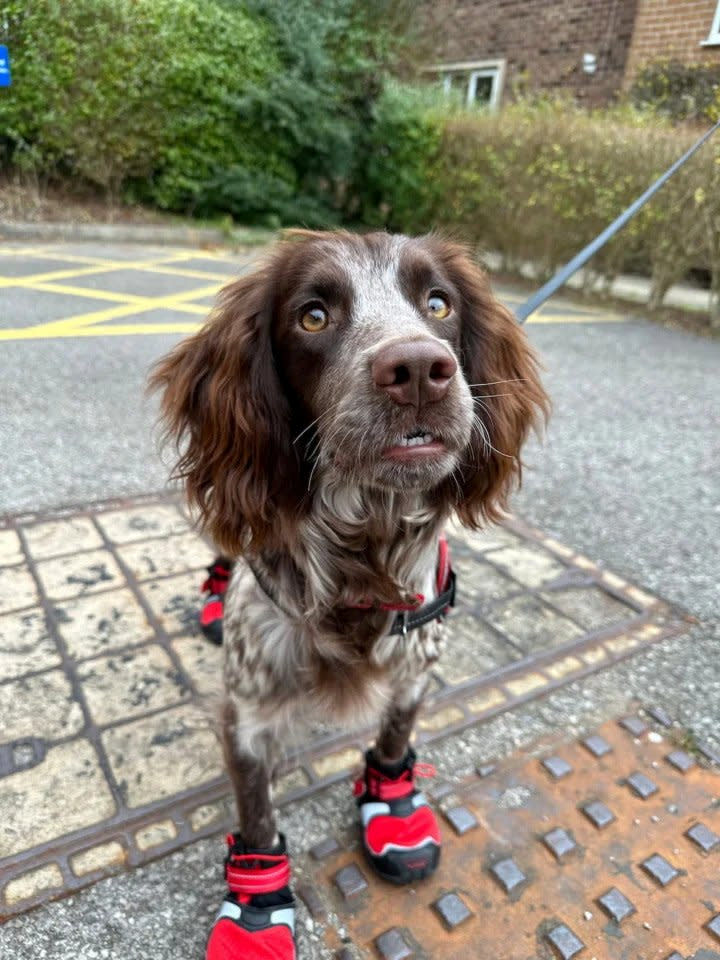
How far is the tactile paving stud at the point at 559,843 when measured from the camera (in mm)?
1827

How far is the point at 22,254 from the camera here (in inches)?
313

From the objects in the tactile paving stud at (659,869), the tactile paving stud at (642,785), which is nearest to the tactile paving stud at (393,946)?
the tactile paving stud at (659,869)

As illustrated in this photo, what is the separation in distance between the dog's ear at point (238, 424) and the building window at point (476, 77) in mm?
13101

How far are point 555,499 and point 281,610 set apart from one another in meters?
2.34

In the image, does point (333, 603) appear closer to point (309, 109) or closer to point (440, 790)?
point (440, 790)

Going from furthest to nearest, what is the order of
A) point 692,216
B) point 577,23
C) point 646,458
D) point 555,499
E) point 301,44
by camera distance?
point 577,23 → point 301,44 → point 692,216 → point 646,458 → point 555,499

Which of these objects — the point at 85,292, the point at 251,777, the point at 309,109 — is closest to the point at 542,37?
the point at 309,109

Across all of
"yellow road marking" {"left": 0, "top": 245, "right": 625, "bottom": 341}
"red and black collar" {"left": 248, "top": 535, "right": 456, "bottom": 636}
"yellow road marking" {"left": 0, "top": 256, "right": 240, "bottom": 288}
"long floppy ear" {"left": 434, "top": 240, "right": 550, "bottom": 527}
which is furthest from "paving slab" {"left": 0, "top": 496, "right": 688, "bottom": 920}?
"yellow road marking" {"left": 0, "top": 256, "right": 240, "bottom": 288}

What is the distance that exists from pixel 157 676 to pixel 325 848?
0.79 meters

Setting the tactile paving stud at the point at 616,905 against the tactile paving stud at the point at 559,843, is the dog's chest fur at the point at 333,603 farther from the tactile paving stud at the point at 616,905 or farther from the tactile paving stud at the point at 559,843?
the tactile paving stud at the point at 616,905

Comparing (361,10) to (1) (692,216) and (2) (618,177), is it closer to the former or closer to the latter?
(2) (618,177)

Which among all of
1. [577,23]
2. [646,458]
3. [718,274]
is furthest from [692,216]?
[577,23]

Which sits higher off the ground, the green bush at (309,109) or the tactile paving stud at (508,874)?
the green bush at (309,109)

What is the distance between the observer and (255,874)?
63.7 inches
